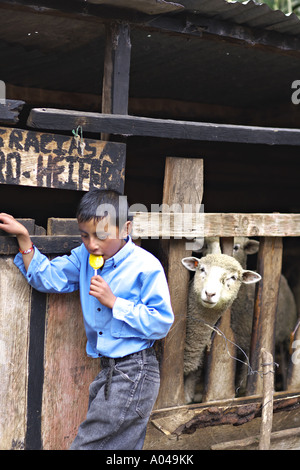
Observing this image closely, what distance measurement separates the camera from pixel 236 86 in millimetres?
6230

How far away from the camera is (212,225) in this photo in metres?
4.06

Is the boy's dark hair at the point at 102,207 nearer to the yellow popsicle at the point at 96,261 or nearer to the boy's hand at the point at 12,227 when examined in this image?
the yellow popsicle at the point at 96,261

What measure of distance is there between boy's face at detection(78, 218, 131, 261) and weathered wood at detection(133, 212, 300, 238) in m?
0.69

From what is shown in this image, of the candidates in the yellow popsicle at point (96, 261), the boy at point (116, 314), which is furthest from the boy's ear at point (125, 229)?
the yellow popsicle at point (96, 261)

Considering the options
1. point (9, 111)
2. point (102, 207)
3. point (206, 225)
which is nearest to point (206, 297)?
point (206, 225)

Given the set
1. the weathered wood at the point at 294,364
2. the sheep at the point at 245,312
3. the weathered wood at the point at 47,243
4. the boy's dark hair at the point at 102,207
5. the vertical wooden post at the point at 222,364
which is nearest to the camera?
the boy's dark hair at the point at 102,207

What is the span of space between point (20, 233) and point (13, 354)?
2.76 ft

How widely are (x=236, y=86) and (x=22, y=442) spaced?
4.48m

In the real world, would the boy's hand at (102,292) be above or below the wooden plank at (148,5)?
below

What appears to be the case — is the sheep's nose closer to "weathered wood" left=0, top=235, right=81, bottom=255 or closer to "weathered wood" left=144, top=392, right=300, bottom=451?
"weathered wood" left=144, top=392, right=300, bottom=451

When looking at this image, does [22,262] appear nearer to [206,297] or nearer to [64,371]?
[64,371]

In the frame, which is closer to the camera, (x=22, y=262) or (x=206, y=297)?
(x=22, y=262)

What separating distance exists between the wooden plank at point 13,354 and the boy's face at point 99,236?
2.22 ft

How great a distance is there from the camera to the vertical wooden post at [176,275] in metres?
3.97
